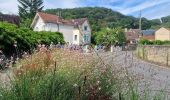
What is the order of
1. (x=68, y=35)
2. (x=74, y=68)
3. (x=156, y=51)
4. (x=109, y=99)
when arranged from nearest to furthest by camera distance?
(x=109, y=99) < (x=74, y=68) < (x=156, y=51) < (x=68, y=35)

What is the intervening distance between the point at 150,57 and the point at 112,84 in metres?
31.4

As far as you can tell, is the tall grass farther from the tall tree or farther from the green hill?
the tall tree

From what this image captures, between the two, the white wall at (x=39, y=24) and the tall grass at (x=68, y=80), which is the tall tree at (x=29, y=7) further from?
the tall grass at (x=68, y=80)

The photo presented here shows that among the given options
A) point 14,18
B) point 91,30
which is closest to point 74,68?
point 14,18

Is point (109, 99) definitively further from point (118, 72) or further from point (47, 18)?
point (47, 18)

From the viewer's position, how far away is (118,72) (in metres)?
7.98

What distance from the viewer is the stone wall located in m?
35.2

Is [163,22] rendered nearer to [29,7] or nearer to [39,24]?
[39,24]

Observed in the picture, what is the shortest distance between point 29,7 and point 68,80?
107 meters

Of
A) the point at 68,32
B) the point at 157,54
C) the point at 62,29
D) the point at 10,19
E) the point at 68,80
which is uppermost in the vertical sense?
the point at 10,19

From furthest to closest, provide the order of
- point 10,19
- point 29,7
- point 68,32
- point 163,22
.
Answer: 1. point 29,7
2. point 68,32
3. point 10,19
4. point 163,22

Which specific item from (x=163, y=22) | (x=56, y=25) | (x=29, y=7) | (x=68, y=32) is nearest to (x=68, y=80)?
(x=163, y=22)

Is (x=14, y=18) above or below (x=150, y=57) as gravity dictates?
above

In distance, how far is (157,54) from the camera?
37.3 m
